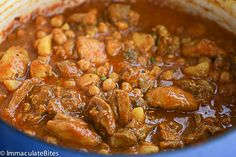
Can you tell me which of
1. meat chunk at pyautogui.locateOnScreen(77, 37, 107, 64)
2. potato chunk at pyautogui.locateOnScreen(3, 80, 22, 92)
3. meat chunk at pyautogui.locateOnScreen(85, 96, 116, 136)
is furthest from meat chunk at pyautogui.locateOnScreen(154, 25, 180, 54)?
potato chunk at pyautogui.locateOnScreen(3, 80, 22, 92)

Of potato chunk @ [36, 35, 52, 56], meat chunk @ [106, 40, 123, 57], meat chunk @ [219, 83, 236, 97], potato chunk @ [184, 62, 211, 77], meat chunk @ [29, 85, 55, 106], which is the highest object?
potato chunk @ [36, 35, 52, 56]

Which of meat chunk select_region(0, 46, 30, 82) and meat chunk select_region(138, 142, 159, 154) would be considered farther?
meat chunk select_region(0, 46, 30, 82)

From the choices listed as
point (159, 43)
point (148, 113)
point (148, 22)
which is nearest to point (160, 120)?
point (148, 113)

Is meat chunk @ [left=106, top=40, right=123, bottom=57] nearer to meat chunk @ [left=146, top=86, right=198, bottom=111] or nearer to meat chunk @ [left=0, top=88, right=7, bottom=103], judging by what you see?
meat chunk @ [left=146, top=86, right=198, bottom=111]

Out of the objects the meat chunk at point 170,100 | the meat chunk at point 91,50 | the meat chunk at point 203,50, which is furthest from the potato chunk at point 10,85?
the meat chunk at point 203,50

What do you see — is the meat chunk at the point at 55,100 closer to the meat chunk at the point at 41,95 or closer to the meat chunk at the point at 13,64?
the meat chunk at the point at 41,95

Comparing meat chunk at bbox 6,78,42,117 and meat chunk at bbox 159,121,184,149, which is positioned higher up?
meat chunk at bbox 6,78,42,117

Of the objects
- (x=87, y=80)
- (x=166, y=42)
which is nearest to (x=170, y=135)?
(x=87, y=80)
